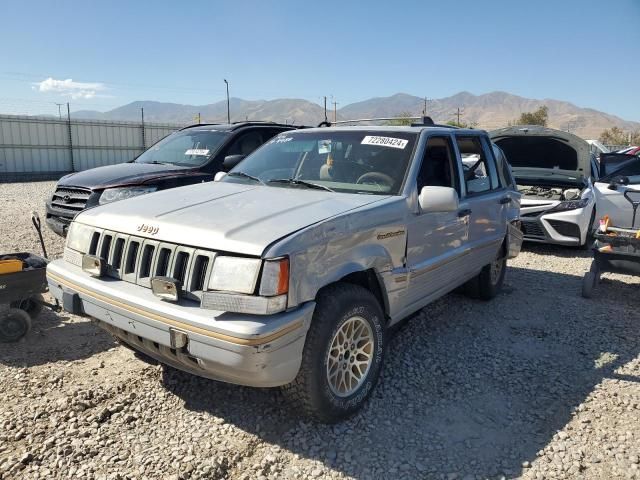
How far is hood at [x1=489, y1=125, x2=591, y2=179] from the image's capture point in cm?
876

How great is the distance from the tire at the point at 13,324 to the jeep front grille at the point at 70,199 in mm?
2370

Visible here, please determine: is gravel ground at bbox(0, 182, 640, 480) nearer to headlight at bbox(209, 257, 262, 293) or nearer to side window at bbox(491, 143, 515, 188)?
headlight at bbox(209, 257, 262, 293)

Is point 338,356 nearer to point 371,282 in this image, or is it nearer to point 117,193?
point 371,282

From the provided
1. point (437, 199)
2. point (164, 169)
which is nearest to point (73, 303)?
point (437, 199)

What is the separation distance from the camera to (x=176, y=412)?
10.7ft

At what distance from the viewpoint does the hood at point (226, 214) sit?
8.97ft

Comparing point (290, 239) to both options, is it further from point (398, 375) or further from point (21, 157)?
point (21, 157)

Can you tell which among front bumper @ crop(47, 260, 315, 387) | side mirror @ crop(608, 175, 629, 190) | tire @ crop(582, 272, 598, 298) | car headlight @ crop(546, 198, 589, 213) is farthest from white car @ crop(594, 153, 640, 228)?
front bumper @ crop(47, 260, 315, 387)

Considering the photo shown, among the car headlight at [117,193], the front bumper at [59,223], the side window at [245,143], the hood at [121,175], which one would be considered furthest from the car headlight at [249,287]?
the side window at [245,143]

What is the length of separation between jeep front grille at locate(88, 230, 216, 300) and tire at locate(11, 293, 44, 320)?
1.58m

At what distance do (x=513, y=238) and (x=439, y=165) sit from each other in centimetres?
196

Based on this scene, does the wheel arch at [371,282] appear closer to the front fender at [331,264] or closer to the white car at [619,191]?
the front fender at [331,264]

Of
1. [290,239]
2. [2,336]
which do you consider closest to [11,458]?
[2,336]

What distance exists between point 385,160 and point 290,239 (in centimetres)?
156
